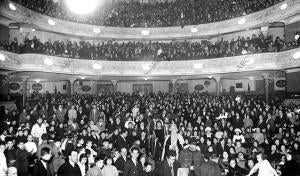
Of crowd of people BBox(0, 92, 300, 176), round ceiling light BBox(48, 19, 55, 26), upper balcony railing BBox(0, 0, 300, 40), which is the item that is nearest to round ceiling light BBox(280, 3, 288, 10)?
upper balcony railing BBox(0, 0, 300, 40)

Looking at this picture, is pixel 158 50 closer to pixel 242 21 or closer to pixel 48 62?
pixel 242 21

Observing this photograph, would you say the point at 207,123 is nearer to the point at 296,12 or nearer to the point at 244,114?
the point at 244,114

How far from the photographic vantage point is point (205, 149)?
35.3 feet

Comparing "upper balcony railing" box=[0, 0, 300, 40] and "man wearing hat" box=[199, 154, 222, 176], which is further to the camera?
"upper balcony railing" box=[0, 0, 300, 40]

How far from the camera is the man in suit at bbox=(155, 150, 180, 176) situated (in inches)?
316

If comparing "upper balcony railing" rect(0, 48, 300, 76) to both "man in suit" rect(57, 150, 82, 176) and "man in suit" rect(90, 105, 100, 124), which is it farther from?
"man in suit" rect(57, 150, 82, 176)

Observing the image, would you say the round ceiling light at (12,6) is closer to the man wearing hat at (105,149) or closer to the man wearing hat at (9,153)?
the man wearing hat at (9,153)

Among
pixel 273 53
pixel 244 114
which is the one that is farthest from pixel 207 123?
pixel 273 53

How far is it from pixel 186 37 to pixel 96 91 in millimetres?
11131

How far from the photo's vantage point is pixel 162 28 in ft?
95.1

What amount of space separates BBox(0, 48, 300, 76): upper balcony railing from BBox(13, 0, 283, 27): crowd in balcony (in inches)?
179

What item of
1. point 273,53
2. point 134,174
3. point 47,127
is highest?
point 273,53

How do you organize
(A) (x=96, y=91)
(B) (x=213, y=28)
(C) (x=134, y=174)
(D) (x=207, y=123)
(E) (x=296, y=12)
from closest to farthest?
(C) (x=134, y=174)
(D) (x=207, y=123)
(E) (x=296, y=12)
(B) (x=213, y=28)
(A) (x=96, y=91)

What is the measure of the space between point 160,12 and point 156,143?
21430 millimetres
